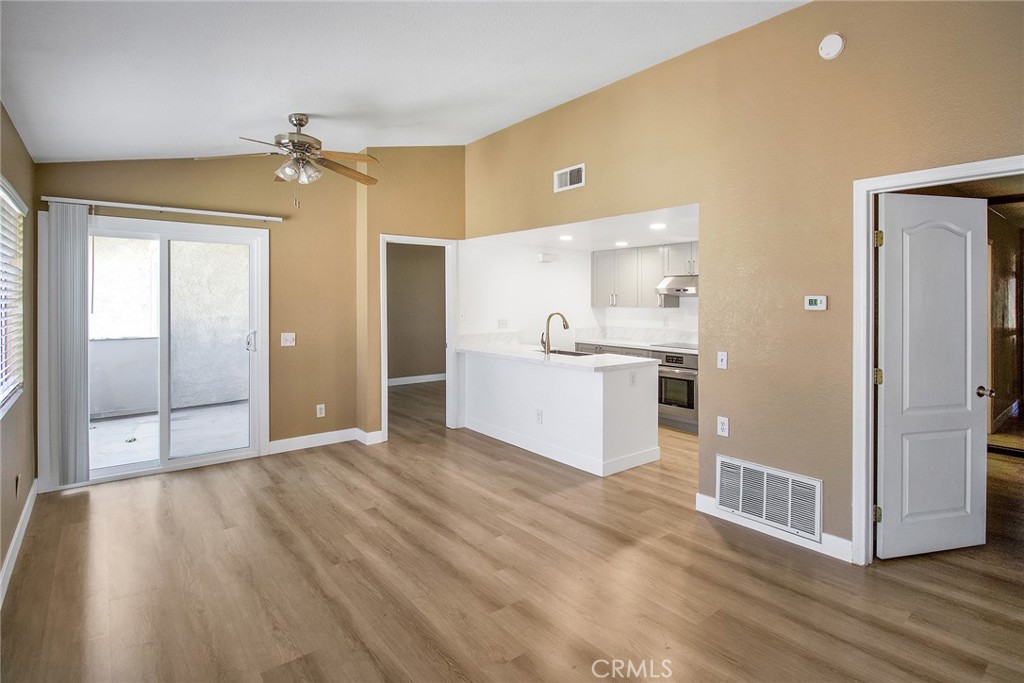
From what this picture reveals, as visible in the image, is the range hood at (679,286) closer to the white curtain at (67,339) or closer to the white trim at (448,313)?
the white trim at (448,313)

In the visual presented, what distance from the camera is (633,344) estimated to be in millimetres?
6465

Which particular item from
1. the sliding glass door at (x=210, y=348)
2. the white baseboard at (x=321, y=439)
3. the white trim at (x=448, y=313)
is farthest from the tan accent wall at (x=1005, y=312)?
the sliding glass door at (x=210, y=348)

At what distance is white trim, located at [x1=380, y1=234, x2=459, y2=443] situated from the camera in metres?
5.46

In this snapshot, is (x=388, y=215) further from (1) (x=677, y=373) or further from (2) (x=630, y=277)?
(1) (x=677, y=373)

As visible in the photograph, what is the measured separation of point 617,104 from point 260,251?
343 cm

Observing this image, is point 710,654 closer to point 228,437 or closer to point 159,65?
point 159,65

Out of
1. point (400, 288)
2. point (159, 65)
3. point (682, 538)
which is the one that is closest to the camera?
point (159, 65)

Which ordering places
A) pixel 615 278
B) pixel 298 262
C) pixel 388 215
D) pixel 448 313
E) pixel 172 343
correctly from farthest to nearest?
pixel 615 278
pixel 448 313
pixel 388 215
pixel 298 262
pixel 172 343

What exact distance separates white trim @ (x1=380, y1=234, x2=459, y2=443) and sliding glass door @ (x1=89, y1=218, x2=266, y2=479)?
1.13 meters

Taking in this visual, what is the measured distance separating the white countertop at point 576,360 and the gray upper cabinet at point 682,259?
1597mm

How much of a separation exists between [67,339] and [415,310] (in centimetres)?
574

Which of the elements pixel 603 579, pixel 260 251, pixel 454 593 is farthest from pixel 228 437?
pixel 603 579

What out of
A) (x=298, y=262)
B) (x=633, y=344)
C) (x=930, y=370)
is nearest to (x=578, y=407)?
(x=633, y=344)

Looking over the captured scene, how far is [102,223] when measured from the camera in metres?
4.21
